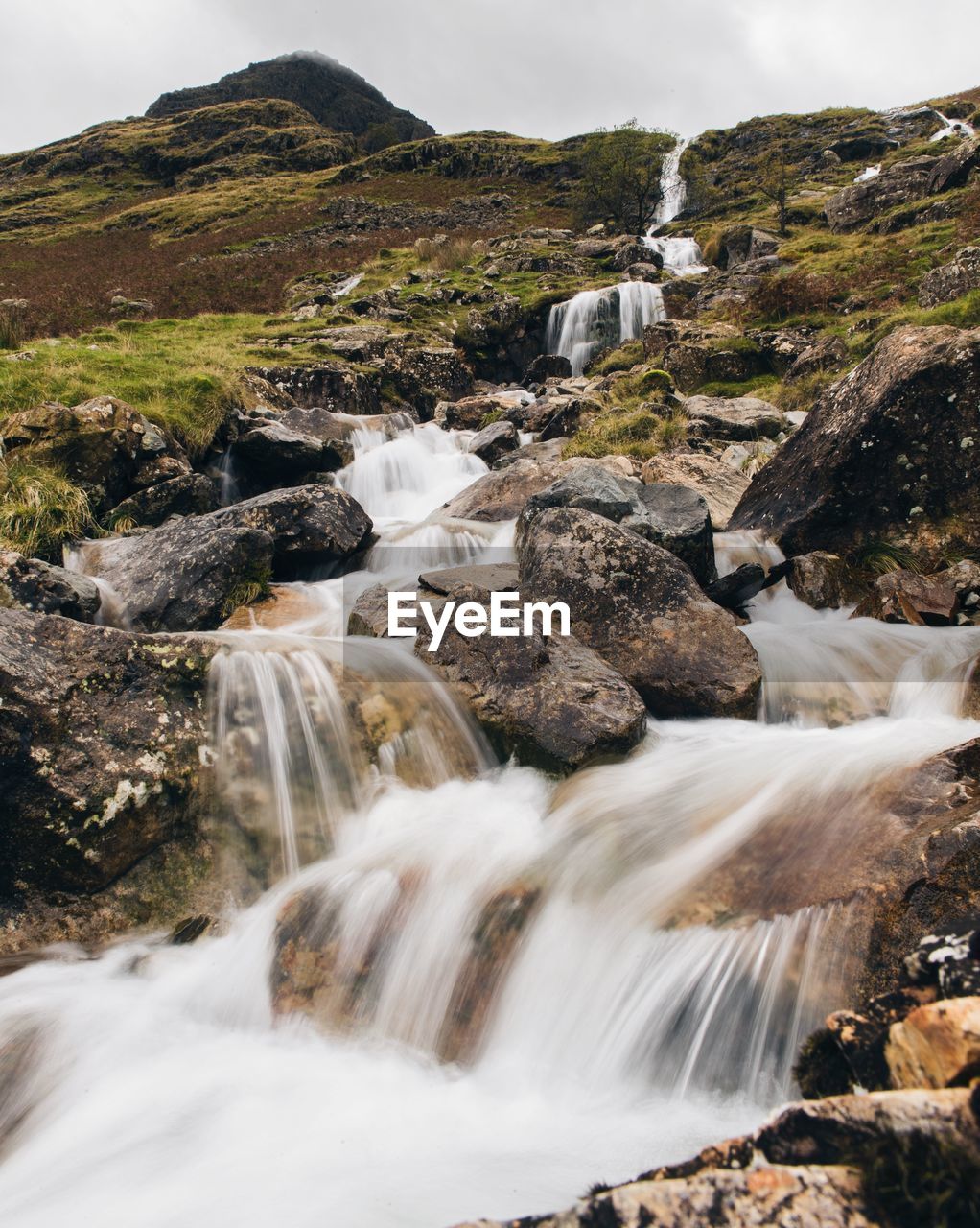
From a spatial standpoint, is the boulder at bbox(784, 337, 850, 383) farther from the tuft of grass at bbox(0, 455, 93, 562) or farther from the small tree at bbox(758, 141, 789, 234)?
the small tree at bbox(758, 141, 789, 234)

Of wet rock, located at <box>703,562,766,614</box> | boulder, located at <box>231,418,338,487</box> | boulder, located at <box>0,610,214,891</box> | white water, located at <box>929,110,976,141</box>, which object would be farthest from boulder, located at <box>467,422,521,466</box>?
white water, located at <box>929,110,976,141</box>

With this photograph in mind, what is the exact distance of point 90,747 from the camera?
4637mm

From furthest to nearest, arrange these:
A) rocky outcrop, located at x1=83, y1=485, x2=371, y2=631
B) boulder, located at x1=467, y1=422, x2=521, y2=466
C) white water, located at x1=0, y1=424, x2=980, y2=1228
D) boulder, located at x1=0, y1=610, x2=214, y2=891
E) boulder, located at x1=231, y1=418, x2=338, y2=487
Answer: boulder, located at x1=467, y1=422, x2=521, y2=466
boulder, located at x1=231, y1=418, x2=338, y2=487
rocky outcrop, located at x1=83, y1=485, x2=371, y2=631
boulder, located at x1=0, y1=610, x2=214, y2=891
white water, located at x1=0, y1=424, x2=980, y2=1228

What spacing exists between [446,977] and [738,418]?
12.5 meters

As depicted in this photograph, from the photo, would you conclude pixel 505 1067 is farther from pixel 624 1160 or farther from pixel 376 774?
pixel 376 774

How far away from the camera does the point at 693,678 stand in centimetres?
629

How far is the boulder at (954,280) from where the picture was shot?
14078mm

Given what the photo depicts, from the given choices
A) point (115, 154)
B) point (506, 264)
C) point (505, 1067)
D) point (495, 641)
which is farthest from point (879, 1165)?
point (115, 154)

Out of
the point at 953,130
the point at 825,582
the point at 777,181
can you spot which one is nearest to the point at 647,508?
the point at 825,582

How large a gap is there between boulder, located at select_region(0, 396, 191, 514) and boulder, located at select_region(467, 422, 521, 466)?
22.3 feet

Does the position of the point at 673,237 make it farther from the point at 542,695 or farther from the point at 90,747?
the point at 90,747

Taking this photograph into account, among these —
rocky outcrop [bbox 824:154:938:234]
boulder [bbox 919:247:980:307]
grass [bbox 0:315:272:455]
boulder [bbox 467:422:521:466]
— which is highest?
rocky outcrop [bbox 824:154:938:234]

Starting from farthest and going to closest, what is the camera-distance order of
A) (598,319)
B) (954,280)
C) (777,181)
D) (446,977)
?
(777,181) → (598,319) → (954,280) → (446,977)

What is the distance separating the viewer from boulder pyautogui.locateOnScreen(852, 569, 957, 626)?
23.2 ft
